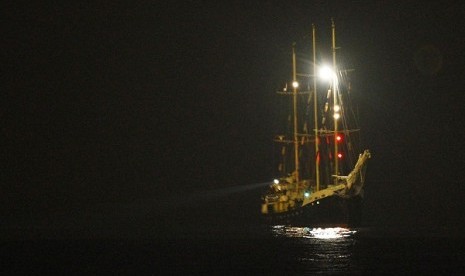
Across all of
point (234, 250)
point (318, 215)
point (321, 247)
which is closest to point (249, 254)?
point (234, 250)

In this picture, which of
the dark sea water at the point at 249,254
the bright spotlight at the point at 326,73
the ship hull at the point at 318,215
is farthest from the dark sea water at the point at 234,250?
the bright spotlight at the point at 326,73

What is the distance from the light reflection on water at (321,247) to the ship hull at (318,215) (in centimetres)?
317

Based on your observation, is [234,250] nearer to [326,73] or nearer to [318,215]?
[318,215]

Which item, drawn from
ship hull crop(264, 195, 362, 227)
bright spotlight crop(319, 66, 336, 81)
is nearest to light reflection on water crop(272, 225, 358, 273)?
ship hull crop(264, 195, 362, 227)

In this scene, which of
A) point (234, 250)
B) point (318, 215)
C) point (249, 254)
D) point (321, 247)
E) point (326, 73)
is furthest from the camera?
point (326, 73)

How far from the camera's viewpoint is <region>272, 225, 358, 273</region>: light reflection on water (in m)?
42.1

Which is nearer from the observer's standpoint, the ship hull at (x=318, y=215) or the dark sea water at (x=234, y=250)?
the dark sea water at (x=234, y=250)

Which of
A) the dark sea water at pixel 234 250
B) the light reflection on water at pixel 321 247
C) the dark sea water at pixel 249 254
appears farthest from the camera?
the light reflection on water at pixel 321 247

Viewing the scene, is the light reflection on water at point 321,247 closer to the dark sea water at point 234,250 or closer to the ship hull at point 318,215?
the dark sea water at point 234,250

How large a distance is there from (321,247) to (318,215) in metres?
24.0

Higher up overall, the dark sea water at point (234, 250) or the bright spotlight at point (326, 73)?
the bright spotlight at point (326, 73)

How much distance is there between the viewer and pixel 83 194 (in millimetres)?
160500

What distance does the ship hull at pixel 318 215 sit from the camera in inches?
2815

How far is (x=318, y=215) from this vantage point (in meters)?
74.8
